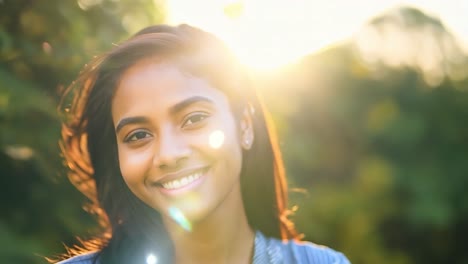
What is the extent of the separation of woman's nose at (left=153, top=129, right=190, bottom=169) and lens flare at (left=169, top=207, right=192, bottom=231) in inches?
5.3

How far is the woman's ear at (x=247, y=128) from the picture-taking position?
7.39 ft

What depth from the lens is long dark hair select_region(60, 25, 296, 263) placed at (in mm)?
2143

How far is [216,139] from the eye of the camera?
212 centimetres

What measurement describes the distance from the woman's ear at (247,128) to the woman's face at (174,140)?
0.29 feet

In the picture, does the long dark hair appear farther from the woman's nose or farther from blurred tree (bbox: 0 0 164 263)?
blurred tree (bbox: 0 0 164 263)

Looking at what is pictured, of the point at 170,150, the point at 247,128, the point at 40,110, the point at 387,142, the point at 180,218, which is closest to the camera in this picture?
the point at 170,150

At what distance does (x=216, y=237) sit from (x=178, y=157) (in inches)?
11.8

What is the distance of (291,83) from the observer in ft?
31.5

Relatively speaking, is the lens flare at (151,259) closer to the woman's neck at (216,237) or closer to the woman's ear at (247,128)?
the woman's neck at (216,237)

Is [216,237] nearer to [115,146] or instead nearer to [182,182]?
[182,182]

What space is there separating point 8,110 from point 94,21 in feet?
2.29

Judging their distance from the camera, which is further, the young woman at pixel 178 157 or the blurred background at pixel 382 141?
the blurred background at pixel 382 141

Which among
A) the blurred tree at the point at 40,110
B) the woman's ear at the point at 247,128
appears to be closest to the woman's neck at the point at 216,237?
the woman's ear at the point at 247,128

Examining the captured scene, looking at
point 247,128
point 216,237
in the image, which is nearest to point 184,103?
point 247,128
